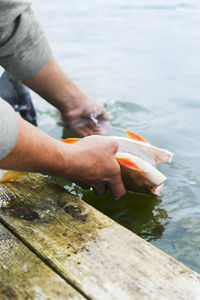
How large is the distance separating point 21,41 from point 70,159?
128 centimetres

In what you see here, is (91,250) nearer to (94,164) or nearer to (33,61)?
(94,164)

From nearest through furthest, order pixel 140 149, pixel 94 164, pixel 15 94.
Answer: pixel 94 164 → pixel 140 149 → pixel 15 94

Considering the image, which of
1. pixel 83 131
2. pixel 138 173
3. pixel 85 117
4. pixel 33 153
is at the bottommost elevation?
pixel 83 131

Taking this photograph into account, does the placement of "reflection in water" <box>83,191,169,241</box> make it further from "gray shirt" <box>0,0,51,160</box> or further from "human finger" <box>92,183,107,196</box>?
"gray shirt" <box>0,0,51,160</box>

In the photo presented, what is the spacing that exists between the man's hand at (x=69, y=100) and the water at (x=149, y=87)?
0.33 meters

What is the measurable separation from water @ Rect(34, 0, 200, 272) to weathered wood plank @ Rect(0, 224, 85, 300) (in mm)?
1046

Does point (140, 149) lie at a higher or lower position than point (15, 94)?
lower

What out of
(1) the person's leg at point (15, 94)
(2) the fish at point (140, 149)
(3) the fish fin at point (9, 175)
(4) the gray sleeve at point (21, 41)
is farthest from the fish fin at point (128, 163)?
(1) the person's leg at point (15, 94)

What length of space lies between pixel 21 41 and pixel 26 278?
189 cm

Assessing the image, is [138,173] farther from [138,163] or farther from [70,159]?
[70,159]

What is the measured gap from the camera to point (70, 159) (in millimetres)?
1995

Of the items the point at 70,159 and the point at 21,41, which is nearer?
the point at 70,159

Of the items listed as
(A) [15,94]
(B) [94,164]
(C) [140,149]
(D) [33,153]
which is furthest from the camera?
(A) [15,94]

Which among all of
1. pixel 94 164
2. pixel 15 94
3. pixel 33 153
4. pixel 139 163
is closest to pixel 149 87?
pixel 15 94
